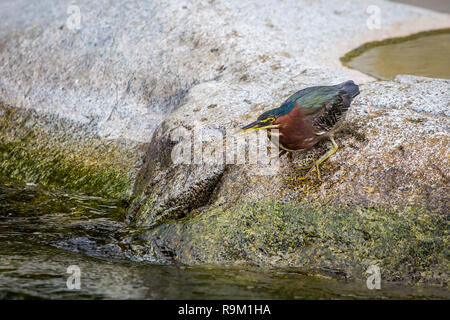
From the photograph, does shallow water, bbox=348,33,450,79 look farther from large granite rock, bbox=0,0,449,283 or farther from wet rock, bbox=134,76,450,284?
wet rock, bbox=134,76,450,284

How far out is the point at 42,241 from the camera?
413 cm

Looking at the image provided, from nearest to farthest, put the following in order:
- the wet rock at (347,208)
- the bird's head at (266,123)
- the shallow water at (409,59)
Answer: the wet rock at (347,208)
the bird's head at (266,123)
the shallow water at (409,59)

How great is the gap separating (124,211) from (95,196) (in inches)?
25.6

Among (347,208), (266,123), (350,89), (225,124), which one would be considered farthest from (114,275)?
(350,89)

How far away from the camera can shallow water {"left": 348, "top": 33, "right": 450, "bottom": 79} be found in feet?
21.9

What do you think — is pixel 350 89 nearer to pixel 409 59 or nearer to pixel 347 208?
pixel 347 208

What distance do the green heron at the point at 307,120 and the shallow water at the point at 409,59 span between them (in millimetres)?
2654

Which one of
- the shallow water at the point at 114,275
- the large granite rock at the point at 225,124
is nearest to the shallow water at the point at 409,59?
the large granite rock at the point at 225,124

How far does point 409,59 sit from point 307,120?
13.4 ft

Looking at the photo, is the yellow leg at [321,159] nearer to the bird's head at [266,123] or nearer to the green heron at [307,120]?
the green heron at [307,120]

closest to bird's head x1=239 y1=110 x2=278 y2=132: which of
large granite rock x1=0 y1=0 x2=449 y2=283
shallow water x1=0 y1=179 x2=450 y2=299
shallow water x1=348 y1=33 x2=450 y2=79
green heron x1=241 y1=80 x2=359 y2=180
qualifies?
green heron x1=241 y1=80 x2=359 y2=180

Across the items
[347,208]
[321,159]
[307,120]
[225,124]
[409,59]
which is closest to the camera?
[347,208]

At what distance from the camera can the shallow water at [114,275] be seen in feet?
10.3

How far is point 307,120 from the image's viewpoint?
3.99 m
